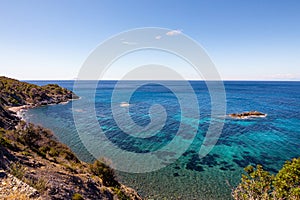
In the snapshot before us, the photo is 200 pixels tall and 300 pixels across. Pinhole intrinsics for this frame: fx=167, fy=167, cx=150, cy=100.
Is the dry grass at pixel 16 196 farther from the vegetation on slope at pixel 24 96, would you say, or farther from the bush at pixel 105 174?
the vegetation on slope at pixel 24 96

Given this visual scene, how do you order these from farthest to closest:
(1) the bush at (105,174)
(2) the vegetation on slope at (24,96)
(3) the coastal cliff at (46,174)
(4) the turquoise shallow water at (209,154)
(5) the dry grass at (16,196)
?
(2) the vegetation on slope at (24,96) < (4) the turquoise shallow water at (209,154) < (1) the bush at (105,174) < (3) the coastal cliff at (46,174) < (5) the dry grass at (16,196)

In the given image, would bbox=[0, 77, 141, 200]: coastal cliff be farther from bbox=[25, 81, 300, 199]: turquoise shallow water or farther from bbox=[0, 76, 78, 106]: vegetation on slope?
bbox=[0, 76, 78, 106]: vegetation on slope

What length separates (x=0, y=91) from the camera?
235 feet

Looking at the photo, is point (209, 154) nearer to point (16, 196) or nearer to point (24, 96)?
point (16, 196)

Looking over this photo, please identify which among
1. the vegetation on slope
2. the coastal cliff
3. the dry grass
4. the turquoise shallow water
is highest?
the vegetation on slope

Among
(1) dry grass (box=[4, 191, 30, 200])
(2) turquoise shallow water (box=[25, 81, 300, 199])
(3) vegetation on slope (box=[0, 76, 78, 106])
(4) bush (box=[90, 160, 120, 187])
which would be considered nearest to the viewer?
(1) dry grass (box=[4, 191, 30, 200])

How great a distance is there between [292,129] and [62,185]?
2151 inches

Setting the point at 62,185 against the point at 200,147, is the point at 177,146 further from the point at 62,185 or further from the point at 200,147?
the point at 62,185

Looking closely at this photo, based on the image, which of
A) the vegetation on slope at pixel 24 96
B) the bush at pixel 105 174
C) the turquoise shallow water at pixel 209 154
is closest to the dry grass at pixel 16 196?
the bush at pixel 105 174

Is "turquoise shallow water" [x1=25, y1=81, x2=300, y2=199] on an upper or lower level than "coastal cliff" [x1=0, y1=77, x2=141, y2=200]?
lower

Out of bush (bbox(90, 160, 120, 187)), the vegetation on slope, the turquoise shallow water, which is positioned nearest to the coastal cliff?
bush (bbox(90, 160, 120, 187))

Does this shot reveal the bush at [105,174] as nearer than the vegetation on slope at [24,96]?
Yes

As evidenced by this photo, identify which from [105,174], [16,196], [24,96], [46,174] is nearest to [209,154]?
[105,174]

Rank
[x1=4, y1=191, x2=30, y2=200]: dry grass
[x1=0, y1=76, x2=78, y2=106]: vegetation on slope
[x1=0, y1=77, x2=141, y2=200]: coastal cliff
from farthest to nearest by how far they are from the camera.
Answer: [x1=0, y1=76, x2=78, y2=106]: vegetation on slope
[x1=0, y1=77, x2=141, y2=200]: coastal cliff
[x1=4, y1=191, x2=30, y2=200]: dry grass
